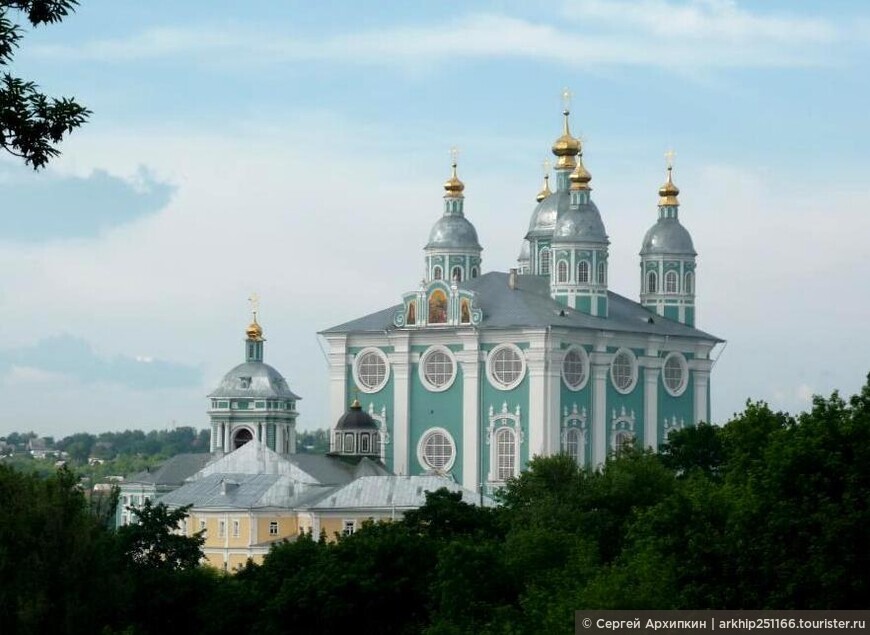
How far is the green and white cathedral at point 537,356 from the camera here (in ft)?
268

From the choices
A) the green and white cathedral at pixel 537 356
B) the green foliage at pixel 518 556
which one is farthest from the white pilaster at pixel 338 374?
the green foliage at pixel 518 556

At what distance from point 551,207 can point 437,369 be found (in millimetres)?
7354

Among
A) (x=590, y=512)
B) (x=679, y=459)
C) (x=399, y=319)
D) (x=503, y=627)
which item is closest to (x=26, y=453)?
(x=399, y=319)

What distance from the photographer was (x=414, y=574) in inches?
1876

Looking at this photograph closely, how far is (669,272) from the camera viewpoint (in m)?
88.6

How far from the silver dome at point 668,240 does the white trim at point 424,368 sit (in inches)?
340

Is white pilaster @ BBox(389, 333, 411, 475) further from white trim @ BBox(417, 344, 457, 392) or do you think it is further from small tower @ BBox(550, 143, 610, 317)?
small tower @ BBox(550, 143, 610, 317)

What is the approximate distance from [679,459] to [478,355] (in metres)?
15.8

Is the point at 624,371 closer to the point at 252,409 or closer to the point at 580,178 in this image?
the point at 580,178

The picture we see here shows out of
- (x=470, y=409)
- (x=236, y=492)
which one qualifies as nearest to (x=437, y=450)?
(x=470, y=409)

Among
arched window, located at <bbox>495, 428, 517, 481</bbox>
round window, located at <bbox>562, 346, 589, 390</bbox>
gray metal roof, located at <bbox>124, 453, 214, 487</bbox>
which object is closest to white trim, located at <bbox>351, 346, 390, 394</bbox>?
arched window, located at <bbox>495, 428, 517, 481</bbox>

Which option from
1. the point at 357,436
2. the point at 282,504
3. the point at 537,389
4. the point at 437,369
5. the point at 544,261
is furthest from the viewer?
the point at 544,261

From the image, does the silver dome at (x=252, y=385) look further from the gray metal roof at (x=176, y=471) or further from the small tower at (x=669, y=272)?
the small tower at (x=669, y=272)

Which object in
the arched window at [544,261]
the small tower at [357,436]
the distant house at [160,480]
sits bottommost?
the distant house at [160,480]
